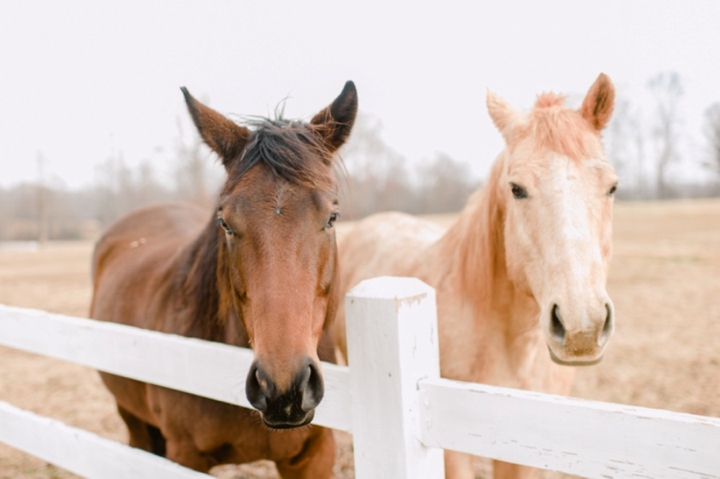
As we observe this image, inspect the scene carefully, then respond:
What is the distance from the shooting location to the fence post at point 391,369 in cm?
131

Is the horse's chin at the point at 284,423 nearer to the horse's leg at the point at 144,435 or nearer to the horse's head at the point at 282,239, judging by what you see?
the horse's head at the point at 282,239

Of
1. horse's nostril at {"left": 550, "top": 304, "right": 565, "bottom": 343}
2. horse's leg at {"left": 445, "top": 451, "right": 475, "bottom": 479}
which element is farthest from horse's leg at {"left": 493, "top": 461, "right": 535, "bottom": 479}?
horse's nostril at {"left": 550, "top": 304, "right": 565, "bottom": 343}

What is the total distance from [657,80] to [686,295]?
45.8 m

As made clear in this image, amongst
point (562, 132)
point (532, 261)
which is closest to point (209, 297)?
point (532, 261)

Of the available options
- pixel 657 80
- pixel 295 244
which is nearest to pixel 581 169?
pixel 295 244

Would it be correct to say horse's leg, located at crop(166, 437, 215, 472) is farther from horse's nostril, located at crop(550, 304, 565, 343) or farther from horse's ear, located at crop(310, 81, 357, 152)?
horse's nostril, located at crop(550, 304, 565, 343)

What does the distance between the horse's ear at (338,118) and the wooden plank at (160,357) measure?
0.87 metres

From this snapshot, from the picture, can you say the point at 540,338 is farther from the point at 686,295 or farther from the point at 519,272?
the point at 686,295

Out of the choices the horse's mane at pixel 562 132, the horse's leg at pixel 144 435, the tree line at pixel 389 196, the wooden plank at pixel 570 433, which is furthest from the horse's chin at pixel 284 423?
the tree line at pixel 389 196

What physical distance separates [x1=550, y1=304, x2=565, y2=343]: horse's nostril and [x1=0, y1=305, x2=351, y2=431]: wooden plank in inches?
30.4

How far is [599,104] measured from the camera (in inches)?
87.0

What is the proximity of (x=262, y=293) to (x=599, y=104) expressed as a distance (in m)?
1.71

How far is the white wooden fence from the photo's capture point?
1030 millimetres

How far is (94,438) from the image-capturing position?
7.45 ft
